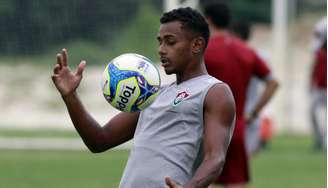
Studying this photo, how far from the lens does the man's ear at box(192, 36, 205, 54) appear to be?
18.7 feet

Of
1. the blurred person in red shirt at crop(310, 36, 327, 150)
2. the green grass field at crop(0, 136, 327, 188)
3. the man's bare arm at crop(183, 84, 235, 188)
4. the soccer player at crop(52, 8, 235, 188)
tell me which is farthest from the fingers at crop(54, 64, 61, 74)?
the blurred person in red shirt at crop(310, 36, 327, 150)

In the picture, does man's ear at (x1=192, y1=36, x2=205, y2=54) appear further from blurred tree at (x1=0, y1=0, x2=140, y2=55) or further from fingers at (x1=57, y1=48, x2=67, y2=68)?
blurred tree at (x1=0, y1=0, x2=140, y2=55)

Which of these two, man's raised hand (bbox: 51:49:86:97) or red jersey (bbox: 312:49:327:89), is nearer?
man's raised hand (bbox: 51:49:86:97)

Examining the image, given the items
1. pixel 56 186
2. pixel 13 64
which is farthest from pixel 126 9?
pixel 56 186

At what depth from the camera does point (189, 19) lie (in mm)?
5684

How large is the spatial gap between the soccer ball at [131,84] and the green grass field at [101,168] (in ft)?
23.8

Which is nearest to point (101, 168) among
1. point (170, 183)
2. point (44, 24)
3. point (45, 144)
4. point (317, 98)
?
point (44, 24)

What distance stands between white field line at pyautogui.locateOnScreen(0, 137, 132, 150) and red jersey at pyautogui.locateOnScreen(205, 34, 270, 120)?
9235 mm

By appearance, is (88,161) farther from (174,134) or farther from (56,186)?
(174,134)

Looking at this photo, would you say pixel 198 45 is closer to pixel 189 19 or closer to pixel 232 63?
pixel 189 19

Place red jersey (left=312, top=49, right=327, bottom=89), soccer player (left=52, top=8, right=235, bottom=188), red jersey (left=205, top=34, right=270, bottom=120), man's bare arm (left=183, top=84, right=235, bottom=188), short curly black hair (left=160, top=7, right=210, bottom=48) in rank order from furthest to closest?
1. red jersey (left=312, top=49, right=327, bottom=89)
2. red jersey (left=205, top=34, right=270, bottom=120)
3. short curly black hair (left=160, top=7, right=210, bottom=48)
4. soccer player (left=52, top=8, right=235, bottom=188)
5. man's bare arm (left=183, top=84, right=235, bottom=188)

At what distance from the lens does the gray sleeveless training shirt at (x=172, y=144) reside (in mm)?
5570

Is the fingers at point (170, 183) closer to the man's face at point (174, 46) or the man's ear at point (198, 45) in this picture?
the man's face at point (174, 46)

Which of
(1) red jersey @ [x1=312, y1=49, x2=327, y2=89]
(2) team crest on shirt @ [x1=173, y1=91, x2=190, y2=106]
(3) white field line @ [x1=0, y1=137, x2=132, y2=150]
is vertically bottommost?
(3) white field line @ [x1=0, y1=137, x2=132, y2=150]
